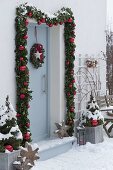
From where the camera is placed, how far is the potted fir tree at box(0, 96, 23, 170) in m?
6.14

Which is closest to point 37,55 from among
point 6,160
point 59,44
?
point 59,44

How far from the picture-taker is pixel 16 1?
738 centimetres

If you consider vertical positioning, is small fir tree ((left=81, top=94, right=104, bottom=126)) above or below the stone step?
above

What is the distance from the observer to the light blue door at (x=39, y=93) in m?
8.16

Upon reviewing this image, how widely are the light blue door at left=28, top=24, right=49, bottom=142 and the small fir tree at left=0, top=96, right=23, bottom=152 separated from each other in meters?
1.69

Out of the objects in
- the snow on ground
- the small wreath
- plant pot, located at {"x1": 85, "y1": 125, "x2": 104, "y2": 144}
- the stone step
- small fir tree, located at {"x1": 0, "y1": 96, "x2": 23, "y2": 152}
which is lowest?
the snow on ground

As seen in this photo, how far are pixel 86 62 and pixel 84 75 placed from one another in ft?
1.04

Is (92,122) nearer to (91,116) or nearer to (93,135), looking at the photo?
(91,116)

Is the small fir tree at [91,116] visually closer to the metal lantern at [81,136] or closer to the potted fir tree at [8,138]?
the metal lantern at [81,136]

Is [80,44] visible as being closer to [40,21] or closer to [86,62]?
[86,62]

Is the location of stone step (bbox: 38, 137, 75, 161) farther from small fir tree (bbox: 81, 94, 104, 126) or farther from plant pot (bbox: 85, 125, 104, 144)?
small fir tree (bbox: 81, 94, 104, 126)

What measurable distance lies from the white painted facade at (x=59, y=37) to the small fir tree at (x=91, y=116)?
20.0 inches

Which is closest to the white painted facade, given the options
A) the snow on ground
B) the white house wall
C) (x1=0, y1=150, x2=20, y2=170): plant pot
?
the white house wall

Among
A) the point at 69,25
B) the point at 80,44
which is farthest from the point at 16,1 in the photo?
the point at 80,44
